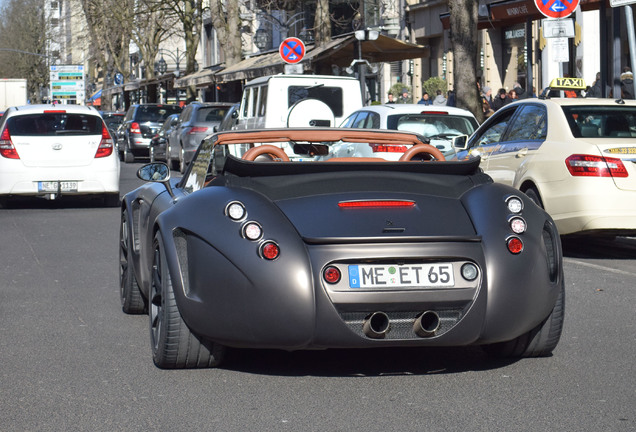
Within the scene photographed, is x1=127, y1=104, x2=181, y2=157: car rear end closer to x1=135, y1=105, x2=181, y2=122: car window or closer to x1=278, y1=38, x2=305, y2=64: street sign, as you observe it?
x1=135, y1=105, x2=181, y2=122: car window

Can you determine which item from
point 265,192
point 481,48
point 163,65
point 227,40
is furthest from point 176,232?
point 163,65

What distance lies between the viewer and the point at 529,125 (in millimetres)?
11711

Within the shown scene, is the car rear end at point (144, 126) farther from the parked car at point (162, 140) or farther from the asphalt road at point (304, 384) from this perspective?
the asphalt road at point (304, 384)

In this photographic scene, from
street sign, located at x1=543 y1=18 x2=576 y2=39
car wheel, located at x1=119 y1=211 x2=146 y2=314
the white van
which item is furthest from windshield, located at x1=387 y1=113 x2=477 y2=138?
car wheel, located at x1=119 y1=211 x2=146 y2=314

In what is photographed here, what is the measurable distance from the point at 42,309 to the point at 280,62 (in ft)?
88.8

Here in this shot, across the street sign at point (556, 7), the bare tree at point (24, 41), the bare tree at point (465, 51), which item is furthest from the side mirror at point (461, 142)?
the bare tree at point (24, 41)

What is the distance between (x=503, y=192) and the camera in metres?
5.63

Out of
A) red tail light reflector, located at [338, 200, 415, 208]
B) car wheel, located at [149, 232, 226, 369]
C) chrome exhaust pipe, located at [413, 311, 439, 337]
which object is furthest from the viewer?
car wheel, located at [149, 232, 226, 369]

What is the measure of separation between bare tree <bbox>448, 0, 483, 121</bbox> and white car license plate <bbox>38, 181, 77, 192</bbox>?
8977 mm

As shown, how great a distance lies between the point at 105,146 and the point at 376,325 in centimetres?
1232

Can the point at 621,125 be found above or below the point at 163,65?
below

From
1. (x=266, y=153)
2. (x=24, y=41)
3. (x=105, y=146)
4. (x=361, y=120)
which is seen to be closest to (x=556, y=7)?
(x=361, y=120)

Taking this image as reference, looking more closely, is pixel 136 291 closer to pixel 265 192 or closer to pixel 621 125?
pixel 265 192

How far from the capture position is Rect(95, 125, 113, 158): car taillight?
17.0 m
